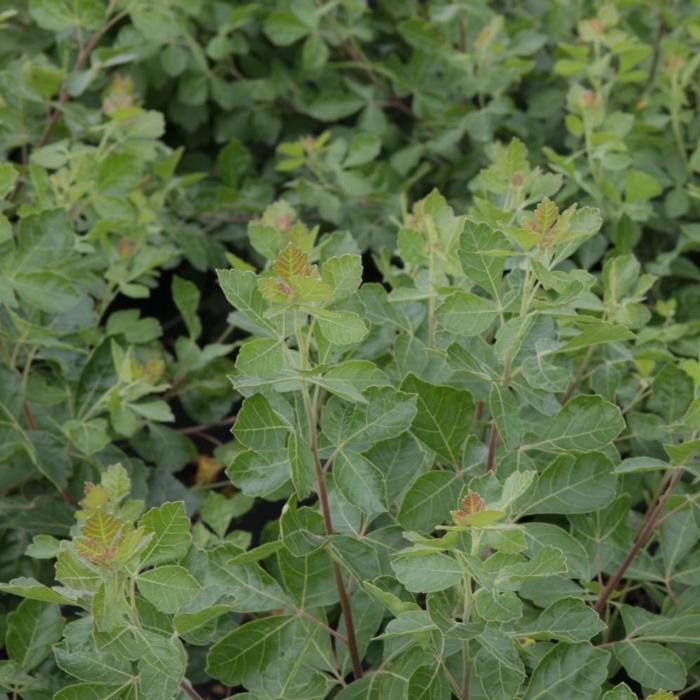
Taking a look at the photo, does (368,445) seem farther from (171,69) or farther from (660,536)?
(171,69)

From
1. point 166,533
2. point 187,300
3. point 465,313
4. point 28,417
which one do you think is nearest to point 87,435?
point 28,417

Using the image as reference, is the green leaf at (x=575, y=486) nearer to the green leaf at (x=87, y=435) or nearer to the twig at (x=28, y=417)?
the green leaf at (x=87, y=435)

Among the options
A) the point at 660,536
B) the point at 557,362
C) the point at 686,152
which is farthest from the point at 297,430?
the point at 686,152

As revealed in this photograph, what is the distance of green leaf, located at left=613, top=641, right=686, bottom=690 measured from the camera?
133 centimetres

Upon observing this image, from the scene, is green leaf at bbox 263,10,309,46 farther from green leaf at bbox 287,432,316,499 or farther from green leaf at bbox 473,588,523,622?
green leaf at bbox 473,588,523,622

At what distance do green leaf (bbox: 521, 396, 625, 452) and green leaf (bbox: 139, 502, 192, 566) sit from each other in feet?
1.29

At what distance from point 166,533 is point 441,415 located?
0.34 m

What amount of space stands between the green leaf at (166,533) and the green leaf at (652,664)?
56cm

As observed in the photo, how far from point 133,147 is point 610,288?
33.7 inches

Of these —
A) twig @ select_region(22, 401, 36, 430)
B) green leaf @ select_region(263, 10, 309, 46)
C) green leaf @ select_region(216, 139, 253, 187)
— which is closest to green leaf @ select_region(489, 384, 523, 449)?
twig @ select_region(22, 401, 36, 430)

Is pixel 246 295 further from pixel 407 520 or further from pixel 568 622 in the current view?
pixel 568 622

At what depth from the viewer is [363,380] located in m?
1.17

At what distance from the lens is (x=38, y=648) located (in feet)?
4.49

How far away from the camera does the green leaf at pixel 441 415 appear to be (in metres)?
1.28
